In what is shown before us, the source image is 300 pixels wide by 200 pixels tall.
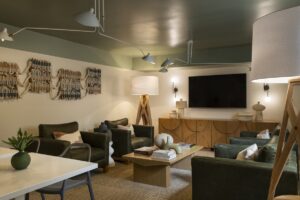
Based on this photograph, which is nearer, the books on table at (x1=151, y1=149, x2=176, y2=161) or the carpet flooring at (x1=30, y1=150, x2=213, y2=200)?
the carpet flooring at (x1=30, y1=150, x2=213, y2=200)

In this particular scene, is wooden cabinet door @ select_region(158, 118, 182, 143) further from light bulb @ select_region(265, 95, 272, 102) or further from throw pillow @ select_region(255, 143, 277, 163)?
throw pillow @ select_region(255, 143, 277, 163)

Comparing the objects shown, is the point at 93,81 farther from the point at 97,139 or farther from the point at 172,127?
the point at 172,127

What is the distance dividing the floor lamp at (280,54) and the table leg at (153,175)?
224cm

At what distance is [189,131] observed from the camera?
242 inches

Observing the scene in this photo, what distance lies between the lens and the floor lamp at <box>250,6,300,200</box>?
1115 millimetres

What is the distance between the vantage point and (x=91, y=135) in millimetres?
4316

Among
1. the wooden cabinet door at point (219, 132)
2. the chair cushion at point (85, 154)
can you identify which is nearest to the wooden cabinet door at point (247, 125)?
the wooden cabinet door at point (219, 132)

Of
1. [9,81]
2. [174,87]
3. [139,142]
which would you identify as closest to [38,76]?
[9,81]

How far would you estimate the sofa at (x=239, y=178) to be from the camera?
2.14 m

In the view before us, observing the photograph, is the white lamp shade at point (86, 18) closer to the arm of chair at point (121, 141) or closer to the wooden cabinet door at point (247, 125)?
the arm of chair at point (121, 141)

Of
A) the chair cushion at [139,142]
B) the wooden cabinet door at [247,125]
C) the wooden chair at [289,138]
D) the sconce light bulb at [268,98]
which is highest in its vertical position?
the sconce light bulb at [268,98]

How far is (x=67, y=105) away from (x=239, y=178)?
3.70 metres

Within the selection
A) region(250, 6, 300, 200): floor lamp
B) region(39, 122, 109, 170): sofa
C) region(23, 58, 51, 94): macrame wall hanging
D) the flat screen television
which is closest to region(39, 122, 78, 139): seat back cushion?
region(39, 122, 109, 170): sofa

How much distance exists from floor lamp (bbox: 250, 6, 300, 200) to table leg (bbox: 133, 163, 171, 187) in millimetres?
2245
